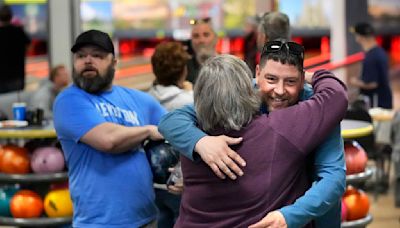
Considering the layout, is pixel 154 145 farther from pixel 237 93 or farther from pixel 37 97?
pixel 37 97

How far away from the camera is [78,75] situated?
3.59 meters

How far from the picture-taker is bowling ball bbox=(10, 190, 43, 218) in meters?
4.92

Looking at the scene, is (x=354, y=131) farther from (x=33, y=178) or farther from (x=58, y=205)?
(x=33, y=178)

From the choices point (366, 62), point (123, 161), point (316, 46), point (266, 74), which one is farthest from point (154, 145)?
point (316, 46)

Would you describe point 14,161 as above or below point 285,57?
below

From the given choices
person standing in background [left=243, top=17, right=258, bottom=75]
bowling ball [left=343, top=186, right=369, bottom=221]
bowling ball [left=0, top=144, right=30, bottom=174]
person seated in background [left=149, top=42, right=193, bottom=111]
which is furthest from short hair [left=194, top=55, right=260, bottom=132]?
person standing in background [left=243, top=17, right=258, bottom=75]

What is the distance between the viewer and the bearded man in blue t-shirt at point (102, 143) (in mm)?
3443

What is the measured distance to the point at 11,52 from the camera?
7746mm

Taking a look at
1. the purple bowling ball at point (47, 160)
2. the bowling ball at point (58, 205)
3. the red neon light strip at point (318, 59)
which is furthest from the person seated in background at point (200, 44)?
the red neon light strip at point (318, 59)

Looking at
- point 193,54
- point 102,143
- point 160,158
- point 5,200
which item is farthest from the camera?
point 193,54

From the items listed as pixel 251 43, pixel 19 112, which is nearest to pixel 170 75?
pixel 19 112

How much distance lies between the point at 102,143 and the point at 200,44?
1.83 m

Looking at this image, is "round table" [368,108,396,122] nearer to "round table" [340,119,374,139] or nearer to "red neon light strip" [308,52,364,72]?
"round table" [340,119,374,139]

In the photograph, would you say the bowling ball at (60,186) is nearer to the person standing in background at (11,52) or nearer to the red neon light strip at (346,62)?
the person standing in background at (11,52)
